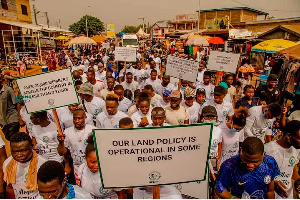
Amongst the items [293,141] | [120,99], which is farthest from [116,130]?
[120,99]

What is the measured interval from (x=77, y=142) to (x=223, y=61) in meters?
5.21

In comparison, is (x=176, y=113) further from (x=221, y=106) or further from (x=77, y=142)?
(x=77, y=142)

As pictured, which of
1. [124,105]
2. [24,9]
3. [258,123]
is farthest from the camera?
[24,9]

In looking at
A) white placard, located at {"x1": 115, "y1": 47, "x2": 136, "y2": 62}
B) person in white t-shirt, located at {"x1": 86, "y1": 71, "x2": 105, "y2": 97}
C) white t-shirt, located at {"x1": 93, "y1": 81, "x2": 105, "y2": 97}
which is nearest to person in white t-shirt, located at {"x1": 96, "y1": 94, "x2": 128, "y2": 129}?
person in white t-shirt, located at {"x1": 86, "y1": 71, "x2": 105, "y2": 97}

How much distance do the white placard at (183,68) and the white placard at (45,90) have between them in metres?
3.29

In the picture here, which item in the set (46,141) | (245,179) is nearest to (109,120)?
(46,141)

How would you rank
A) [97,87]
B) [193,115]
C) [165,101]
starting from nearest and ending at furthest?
[193,115] → [165,101] → [97,87]

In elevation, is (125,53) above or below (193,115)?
above

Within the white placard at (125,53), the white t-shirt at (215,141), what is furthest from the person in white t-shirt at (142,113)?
the white placard at (125,53)

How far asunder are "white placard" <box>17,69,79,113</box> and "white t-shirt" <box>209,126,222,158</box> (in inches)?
100

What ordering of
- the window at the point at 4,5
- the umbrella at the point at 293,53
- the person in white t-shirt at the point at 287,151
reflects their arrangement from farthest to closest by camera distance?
the window at the point at 4,5 → the umbrella at the point at 293,53 → the person in white t-shirt at the point at 287,151

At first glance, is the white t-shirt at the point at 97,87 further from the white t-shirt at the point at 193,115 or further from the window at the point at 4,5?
the window at the point at 4,5

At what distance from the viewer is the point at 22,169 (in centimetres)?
297

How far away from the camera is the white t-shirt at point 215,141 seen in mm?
3911
